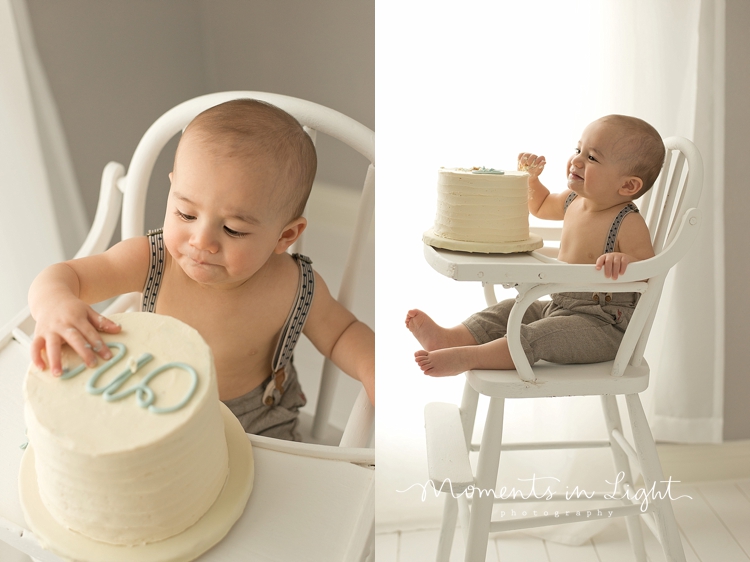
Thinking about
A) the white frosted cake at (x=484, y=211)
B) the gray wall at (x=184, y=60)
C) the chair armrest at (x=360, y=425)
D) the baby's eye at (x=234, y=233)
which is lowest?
the chair armrest at (x=360, y=425)

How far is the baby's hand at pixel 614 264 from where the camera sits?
0.68 meters

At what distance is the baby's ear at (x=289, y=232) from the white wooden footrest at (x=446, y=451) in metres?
0.31

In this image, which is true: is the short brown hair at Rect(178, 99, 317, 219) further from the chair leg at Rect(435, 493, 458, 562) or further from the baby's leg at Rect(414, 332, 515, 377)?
the chair leg at Rect(435, 493, 458, 562)

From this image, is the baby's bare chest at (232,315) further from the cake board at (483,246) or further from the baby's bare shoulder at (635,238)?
the baby's bare shoulder at (635,238)

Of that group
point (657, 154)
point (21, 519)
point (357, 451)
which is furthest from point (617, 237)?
point (21, 519)

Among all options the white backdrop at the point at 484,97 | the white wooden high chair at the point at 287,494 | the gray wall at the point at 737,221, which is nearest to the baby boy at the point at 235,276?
the white wooden high chair at the point at 287,494

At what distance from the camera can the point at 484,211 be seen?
690 mm

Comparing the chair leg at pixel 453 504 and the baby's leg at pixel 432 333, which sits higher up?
the baby's leg at pixel 432 333

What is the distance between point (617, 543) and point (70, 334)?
48.1 inches

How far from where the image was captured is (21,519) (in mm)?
526

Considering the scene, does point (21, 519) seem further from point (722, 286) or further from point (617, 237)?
point (722, 286)

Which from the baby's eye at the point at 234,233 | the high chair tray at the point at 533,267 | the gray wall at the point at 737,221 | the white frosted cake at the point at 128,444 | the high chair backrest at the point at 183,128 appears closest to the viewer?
the white frosted cake at the point at 128,444

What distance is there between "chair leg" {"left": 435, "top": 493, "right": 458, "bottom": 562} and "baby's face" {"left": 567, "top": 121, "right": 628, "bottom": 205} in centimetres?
49

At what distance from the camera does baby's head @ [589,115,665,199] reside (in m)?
0.78
